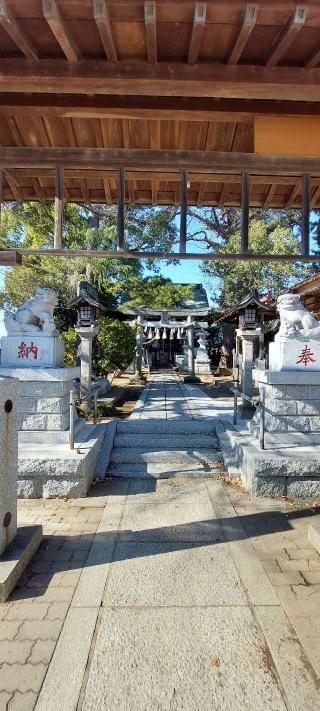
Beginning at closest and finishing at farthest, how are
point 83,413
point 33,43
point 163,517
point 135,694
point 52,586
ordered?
1. point 135,694
2. point 33,43
3. point 52,586
4. point 163,517
5. point 83,413

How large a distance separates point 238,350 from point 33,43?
17.2 meters

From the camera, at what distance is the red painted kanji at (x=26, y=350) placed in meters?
5.46

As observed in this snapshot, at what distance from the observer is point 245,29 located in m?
2.45

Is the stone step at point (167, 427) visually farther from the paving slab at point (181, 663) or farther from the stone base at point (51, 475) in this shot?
the paving slab at point (181, 663)

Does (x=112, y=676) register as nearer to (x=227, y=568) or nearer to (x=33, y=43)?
(x=227, y=568)

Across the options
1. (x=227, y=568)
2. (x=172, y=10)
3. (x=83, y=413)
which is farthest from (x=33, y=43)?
(x=83, y=413)

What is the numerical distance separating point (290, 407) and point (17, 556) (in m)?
3.93

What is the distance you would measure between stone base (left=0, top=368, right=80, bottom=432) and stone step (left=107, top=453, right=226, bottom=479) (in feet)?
3.57

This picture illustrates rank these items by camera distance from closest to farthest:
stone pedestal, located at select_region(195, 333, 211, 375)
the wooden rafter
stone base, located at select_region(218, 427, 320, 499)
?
the wooden rafter
stone base, located at select_region(218, 427, 320, 499)
stone pedestal, located at select_region(195, 333, 211, 375)

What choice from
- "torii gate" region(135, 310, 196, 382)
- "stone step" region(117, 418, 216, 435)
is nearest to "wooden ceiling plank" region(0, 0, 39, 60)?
"stone step" region(117, 418, 216, 435)

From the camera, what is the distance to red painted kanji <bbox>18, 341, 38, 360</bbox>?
546 centimetres

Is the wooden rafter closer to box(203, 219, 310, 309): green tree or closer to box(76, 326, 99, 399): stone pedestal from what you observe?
box(76, 326, 99, 399): stone pedestal

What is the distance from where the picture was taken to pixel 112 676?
212 cm

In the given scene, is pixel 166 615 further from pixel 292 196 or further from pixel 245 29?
pixel 292 196
